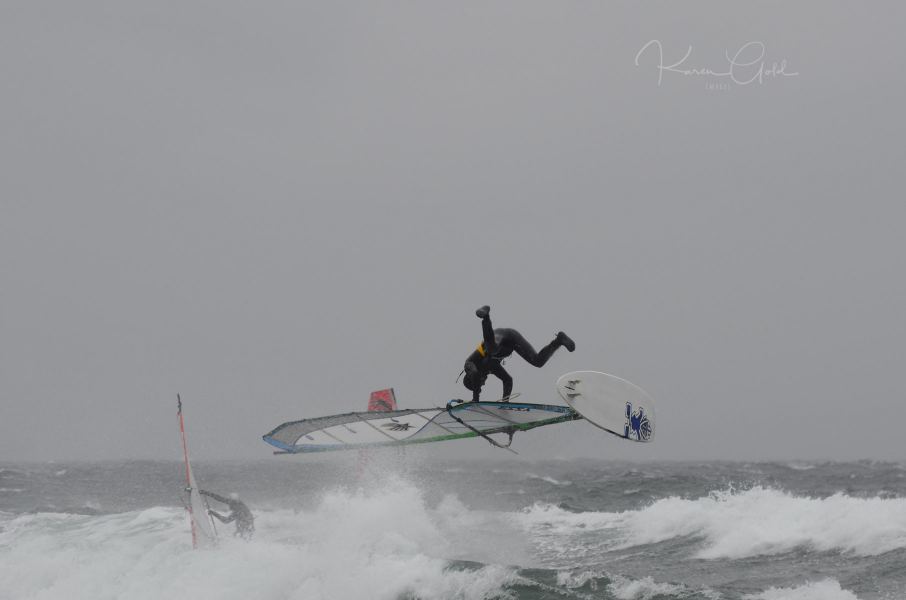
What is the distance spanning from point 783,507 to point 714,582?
16.6 ft

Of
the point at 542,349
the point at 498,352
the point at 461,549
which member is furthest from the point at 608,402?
the point at 461,549

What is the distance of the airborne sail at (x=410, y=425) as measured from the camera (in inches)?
465

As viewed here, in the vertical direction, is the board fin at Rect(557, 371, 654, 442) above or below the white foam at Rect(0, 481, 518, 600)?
above

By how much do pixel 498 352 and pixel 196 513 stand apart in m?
6.33

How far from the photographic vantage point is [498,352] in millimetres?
11312

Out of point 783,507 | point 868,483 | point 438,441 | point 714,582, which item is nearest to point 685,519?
point 783,507

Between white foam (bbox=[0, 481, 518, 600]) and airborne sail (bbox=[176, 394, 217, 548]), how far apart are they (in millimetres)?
257

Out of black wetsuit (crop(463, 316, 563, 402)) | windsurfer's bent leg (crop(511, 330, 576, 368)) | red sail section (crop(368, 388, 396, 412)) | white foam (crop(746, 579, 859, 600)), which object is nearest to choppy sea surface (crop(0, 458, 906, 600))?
white foam (crop(746, 579, 859, 600))

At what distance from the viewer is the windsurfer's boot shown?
11117mm

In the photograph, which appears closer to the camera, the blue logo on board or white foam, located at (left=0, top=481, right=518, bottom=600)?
the blue logo on board

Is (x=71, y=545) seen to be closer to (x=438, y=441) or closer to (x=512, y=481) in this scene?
(x=438, y=441)

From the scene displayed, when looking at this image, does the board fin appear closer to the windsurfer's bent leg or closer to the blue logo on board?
the blue logo on board

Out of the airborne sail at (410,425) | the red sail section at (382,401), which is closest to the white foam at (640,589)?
the airborne sail at (410,425)

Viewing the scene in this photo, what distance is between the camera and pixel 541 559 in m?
16.8
